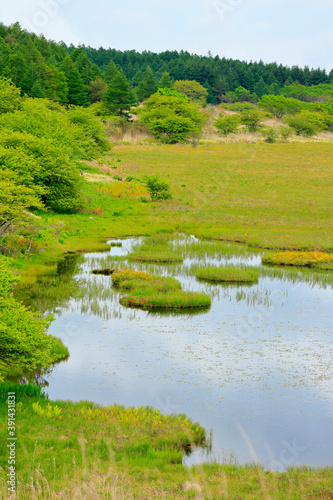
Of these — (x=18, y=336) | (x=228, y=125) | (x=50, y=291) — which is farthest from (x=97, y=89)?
(x=18, y=336)

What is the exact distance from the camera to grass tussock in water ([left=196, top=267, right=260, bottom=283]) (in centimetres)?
2755

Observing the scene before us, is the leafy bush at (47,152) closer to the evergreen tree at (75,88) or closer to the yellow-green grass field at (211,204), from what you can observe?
the yellow-green grass field at (211,204)

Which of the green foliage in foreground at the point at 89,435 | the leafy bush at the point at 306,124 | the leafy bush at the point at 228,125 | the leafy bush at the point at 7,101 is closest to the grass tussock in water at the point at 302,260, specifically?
the green foliage in foreground at the point at 89,435

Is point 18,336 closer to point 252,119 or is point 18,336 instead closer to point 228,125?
point 228,125

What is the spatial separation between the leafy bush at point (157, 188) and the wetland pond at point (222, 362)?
25.9m

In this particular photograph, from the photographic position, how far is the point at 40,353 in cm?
1240

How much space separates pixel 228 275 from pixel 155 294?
19.7 ft

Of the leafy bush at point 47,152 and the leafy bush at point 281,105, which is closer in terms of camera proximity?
the leafy bush at point 47,152

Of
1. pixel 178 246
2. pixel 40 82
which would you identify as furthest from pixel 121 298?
pixel 40 82

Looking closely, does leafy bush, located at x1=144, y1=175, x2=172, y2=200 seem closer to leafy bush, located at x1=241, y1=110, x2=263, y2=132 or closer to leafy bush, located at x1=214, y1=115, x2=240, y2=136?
leafy bush, located at x1=214, y1=115, x2=240, y2=136

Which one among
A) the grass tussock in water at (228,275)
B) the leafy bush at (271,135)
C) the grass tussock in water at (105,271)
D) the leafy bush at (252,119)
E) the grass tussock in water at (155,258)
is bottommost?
the grass tussock in water at (105,271)

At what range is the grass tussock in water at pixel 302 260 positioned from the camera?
31.7 m

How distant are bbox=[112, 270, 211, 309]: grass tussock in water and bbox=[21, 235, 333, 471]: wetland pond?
580 mm

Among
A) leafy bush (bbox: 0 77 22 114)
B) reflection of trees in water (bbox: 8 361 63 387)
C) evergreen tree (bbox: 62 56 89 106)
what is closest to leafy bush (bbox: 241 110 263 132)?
evergreen tree (bbox: 62 56 89 106)
